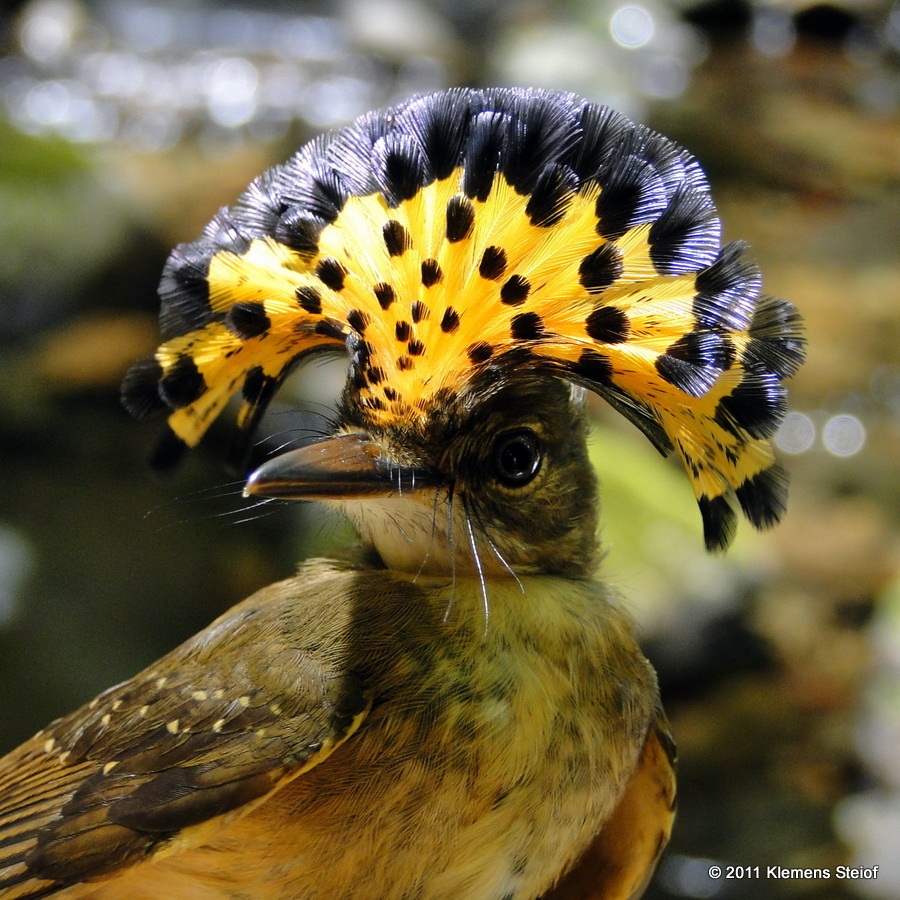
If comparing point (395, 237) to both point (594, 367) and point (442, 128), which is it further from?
point (594, 367)

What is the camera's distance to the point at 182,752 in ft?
4.57

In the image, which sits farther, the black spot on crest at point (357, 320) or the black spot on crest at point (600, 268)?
the black spot on crest at point (357, 320)

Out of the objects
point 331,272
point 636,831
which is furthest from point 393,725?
point 331,272

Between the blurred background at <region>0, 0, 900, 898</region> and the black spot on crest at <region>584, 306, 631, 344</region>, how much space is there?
50 centimetres

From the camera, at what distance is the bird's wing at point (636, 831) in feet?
5.26

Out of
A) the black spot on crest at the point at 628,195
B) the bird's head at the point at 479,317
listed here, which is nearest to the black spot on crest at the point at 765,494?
the bird's head at the point at 479,317

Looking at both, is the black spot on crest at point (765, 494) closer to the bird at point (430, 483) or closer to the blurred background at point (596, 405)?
the bird at point (430, 483)

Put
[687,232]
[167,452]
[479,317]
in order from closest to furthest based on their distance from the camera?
[687,232]
[479,317]
[167,452]

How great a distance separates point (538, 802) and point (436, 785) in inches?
5.5

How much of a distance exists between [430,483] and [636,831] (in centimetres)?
64

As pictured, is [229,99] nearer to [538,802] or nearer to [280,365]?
[280,365]

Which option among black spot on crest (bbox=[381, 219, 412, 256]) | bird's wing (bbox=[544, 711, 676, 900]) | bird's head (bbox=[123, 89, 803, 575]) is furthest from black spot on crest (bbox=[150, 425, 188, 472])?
bird's wing (bbox=[544, 711, 676, 900])

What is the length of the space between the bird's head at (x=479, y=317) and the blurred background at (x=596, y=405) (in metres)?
0.22

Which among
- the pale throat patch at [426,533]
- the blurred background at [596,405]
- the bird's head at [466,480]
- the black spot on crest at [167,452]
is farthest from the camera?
the blurred background at [596,405]
